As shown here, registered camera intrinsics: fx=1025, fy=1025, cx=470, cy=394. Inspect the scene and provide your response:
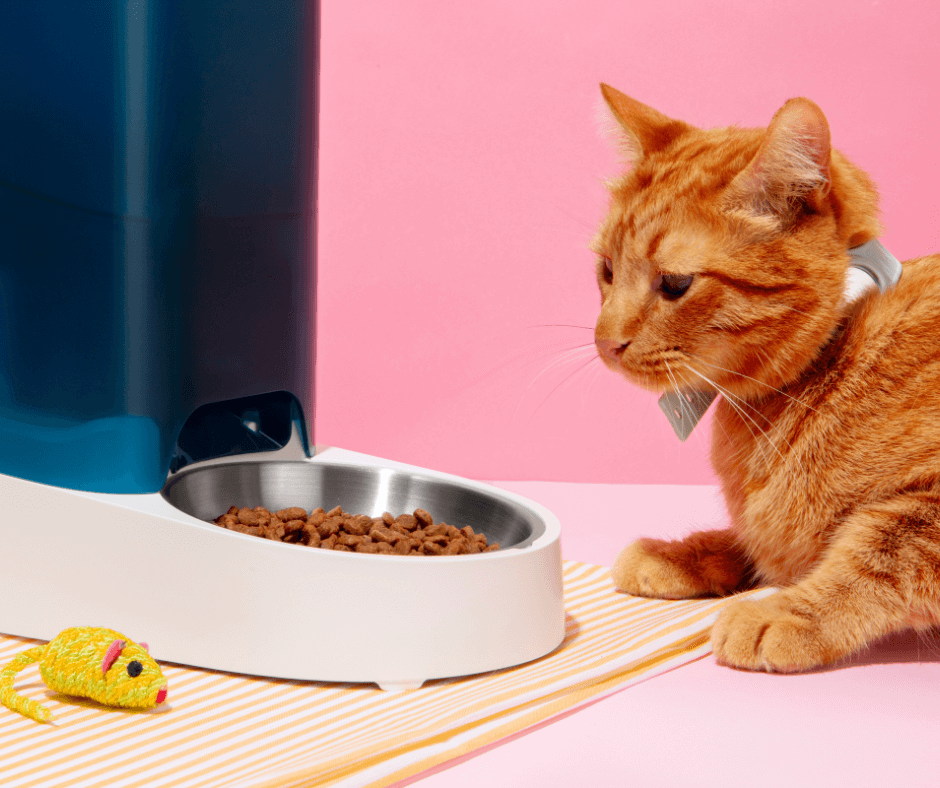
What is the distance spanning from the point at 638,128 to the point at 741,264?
0.31m

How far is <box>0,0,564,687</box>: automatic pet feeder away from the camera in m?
1.14

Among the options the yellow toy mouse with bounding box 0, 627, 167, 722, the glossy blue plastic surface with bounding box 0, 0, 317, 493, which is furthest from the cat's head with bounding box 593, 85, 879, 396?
the yellow toy mouse with bounding box 0, 627, 167, 722

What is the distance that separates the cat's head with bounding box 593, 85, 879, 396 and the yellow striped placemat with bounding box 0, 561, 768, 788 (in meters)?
0.36

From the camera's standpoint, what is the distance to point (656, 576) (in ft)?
4.81

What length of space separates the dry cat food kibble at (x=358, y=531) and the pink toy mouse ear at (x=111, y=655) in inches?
8.4

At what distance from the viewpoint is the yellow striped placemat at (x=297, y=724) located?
37.5 inches

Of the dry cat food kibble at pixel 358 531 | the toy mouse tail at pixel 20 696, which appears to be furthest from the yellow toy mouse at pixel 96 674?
the dry cat food kibble at pixel 358 531

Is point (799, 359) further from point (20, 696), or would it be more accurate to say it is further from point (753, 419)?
point (20, 696)

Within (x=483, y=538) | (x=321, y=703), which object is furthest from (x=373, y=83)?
(x=321, y=703)

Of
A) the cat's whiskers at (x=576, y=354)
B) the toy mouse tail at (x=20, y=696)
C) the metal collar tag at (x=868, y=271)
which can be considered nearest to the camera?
the toy mouse tail at (x=20, y=696)

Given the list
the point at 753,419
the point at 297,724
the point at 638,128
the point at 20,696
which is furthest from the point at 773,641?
the point at 20,696

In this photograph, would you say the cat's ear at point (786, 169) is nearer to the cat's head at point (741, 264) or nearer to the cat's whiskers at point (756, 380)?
the cat's head at point (741, 264)

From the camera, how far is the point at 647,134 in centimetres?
143

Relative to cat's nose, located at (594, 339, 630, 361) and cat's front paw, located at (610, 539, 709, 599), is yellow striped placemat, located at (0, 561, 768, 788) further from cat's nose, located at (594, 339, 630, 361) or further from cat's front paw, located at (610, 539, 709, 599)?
cat's nose, located at (594, 339, 630, 361)
